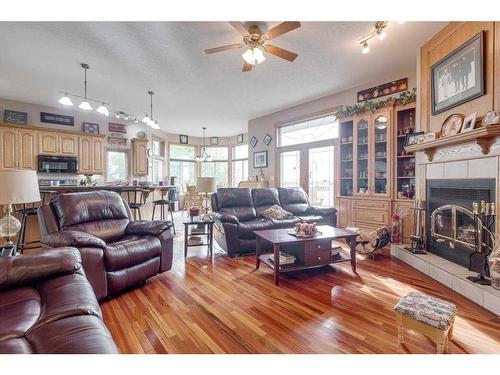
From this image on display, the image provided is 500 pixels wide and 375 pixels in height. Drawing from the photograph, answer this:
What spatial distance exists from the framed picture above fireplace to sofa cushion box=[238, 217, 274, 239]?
273cm

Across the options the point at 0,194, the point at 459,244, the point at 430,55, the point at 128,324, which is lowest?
the point at 128,324

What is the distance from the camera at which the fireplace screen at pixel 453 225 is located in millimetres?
2781

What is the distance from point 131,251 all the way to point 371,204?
3984 mm

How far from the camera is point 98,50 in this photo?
11.3ft

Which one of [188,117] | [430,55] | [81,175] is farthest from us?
[188,117]

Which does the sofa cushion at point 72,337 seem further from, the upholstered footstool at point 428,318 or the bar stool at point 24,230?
the bar stool at point 24,230

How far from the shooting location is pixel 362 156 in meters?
4.77

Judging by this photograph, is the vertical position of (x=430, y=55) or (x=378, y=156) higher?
(x=430, y=55)

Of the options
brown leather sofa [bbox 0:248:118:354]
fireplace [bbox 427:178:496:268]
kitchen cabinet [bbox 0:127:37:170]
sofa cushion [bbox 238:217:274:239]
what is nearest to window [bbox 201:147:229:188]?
kitchen cabinet [bbox 0:127:37:170]

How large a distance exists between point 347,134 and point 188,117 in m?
4.46

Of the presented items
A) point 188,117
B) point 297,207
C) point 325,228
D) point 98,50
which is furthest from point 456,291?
point 188,117

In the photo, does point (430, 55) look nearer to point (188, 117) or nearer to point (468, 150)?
point (468, 150)

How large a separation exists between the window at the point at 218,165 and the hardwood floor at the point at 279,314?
7.43m

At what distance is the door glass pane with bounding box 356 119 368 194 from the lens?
4.69 metres
